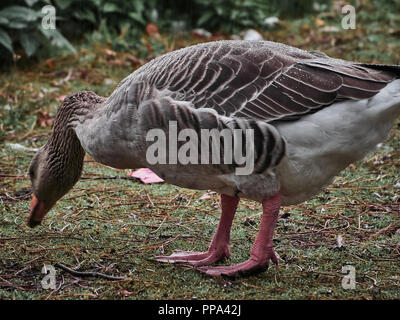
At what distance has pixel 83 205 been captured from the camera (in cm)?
508

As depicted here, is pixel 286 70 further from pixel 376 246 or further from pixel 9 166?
pixel 9 166

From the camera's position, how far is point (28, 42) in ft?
26.8

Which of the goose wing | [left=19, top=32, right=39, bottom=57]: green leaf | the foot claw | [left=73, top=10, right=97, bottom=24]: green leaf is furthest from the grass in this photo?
[left=73, top=10, right=97, bottom=24]: green leaf

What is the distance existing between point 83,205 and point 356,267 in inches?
94.8

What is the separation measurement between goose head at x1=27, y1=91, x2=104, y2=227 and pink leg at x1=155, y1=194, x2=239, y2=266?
92cm

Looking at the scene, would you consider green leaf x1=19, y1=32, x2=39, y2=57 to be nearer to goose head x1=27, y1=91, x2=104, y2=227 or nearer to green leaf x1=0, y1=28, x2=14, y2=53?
green leaf x1=0, y1=28, x2=14, y2=53

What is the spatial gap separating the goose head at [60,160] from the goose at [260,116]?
0.92 ft

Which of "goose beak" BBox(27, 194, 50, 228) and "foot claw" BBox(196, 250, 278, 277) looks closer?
"foot claw" BBox(196, 250, 278, 277)

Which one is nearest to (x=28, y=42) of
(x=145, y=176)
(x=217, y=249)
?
(x=145, y=176)

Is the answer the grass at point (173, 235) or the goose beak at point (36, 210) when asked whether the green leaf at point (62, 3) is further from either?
the goose beak at point (36, 210)

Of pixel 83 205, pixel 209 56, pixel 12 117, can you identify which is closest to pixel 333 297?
pixel 209 56

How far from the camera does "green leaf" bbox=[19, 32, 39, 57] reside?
26.6 ft

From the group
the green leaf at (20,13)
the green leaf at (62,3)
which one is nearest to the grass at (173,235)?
the green leaf at (20,13)

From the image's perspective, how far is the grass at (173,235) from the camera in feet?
11.8
